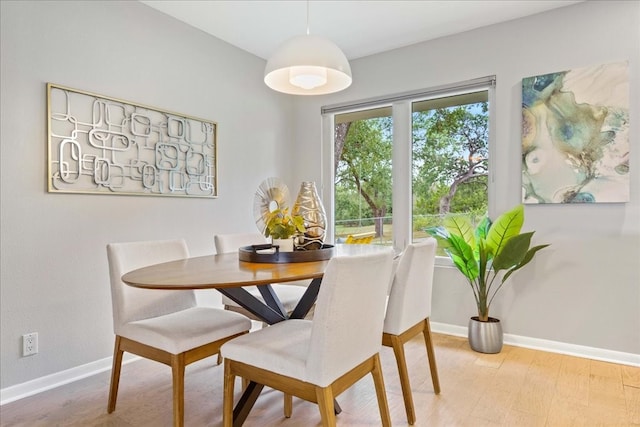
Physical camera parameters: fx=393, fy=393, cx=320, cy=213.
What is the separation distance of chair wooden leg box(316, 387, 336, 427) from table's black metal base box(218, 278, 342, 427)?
52cm

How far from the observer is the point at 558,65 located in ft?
9.39

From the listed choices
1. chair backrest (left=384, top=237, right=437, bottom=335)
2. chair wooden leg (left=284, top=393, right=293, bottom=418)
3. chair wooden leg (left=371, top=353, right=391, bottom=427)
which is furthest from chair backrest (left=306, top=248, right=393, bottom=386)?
chair wooden leg (left=284, top=393, right=293, bottom=418)

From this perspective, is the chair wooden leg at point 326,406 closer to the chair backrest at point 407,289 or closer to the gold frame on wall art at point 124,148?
the chair backrest at point 407,289

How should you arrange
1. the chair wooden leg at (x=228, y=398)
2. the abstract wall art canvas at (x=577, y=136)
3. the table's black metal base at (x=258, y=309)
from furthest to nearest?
the abstract wall art canvas at (x=577, y=136) < the table's black metal base at (x=258, y=309) < the chair wooden leg at (x=228, y=398)

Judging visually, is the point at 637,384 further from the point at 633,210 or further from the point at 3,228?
the point at 3,228

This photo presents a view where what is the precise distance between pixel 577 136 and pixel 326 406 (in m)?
2.55

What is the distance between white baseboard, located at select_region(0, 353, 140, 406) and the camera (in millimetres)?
2158

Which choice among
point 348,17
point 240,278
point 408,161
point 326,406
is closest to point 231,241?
point 240,278

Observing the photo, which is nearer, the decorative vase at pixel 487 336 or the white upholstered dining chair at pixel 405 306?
the white upholstered dining chair at pixel 405 306

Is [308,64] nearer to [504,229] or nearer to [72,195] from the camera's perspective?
[72,195]

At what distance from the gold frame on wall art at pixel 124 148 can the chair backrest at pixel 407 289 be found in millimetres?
1906

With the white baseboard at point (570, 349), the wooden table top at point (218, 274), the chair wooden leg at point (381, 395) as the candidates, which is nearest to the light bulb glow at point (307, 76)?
the wooden table top at point (218, 274)

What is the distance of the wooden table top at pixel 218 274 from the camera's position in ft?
4.66

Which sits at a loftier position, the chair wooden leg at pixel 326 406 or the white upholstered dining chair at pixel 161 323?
the white upholstered dining chair at pixel 161 323
